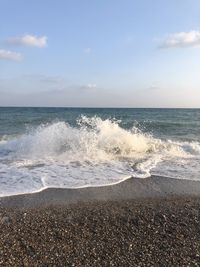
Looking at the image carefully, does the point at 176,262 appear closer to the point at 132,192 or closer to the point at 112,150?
the point at 132,192

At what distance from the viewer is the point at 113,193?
734 cm

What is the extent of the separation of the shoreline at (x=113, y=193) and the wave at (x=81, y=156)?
0.38 m

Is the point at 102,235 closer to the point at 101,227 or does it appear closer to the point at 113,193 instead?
the point at 101,227

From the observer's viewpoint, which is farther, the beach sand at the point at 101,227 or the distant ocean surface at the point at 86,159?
the distant ocean surface at the point at 86,159

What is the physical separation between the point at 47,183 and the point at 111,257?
12.2 ft

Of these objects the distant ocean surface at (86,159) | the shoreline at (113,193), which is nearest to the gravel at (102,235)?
the shoreline at (113,193)

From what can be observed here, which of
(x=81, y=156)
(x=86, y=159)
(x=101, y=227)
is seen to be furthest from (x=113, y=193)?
(x=81, y=156)

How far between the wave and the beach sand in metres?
0.99

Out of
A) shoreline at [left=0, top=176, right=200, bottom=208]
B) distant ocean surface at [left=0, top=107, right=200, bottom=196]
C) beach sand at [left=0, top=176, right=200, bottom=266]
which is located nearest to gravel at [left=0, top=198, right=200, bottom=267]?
beach sand at [left=0, top=176, right=200, bottom=266]

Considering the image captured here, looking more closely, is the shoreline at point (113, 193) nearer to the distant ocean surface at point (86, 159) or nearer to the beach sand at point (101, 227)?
the beach sand at point (101, 227)

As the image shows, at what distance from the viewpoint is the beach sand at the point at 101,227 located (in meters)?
4.49

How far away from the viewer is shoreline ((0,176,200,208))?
6688 millimetres

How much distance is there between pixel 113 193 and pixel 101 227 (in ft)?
6.50

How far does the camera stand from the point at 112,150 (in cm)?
1266
